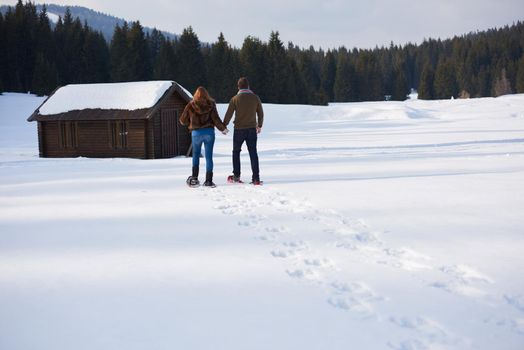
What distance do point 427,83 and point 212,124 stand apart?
92690mm

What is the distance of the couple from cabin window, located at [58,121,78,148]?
41.2 ft

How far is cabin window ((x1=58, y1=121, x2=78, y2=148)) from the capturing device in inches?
799

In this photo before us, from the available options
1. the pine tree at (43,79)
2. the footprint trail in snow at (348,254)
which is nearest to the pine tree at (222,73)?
the pine tree at (43,79)

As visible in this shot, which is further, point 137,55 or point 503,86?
point 503,86

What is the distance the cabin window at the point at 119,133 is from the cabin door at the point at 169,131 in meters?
1.54

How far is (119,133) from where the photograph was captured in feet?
64.2

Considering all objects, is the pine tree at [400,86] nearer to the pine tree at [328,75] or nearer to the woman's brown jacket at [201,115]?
the pine tree at [328,75]

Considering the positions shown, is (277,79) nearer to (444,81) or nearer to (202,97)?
(444,81)

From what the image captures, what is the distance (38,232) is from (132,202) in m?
2.08

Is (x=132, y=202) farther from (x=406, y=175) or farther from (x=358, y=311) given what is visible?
(x=406, y=175)

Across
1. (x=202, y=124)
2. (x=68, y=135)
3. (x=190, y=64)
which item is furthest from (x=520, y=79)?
(x=202, y=124)

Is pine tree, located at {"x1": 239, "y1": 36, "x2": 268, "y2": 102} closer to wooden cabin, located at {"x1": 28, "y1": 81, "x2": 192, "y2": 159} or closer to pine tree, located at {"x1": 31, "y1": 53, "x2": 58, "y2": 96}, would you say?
pine tree, located at {"x1": 31, "y1": 53, "x2": 58, "y2": 96}

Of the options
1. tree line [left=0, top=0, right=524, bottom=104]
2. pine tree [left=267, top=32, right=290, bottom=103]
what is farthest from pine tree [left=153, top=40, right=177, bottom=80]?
pine tree [left=267, top=32, right=290, bottom=103]

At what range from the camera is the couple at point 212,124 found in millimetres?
9258
